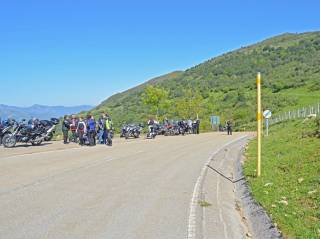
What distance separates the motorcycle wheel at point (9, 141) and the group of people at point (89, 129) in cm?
380

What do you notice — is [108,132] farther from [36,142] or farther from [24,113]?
[24,113]

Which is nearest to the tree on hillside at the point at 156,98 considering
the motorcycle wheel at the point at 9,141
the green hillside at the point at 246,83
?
the green hillside at the point at 246,83

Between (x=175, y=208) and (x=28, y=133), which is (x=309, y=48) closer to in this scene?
(x=28, y=133)

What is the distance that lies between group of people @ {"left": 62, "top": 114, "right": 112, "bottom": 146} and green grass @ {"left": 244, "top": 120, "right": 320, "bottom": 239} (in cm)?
1179

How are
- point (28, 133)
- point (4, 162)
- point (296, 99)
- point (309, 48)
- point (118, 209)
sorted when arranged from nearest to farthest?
point (118, 209) → point (4, 162) → point (28, 133) → point (296, 99) → point (309, 48)

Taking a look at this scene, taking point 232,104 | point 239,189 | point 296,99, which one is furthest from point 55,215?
point 232,104

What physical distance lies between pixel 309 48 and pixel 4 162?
95.3 metres

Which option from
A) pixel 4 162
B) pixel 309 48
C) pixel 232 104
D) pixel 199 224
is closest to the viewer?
pixel 199 224

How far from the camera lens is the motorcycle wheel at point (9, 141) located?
23.8 m

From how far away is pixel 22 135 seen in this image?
24.5m

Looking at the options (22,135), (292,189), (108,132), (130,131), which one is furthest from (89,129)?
(292,189)

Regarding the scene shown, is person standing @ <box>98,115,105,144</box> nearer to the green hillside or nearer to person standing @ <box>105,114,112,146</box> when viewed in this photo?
person standing @ <box>105,114,112,146</box>

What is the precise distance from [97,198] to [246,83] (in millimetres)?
78544

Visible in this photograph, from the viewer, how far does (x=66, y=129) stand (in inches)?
1089
